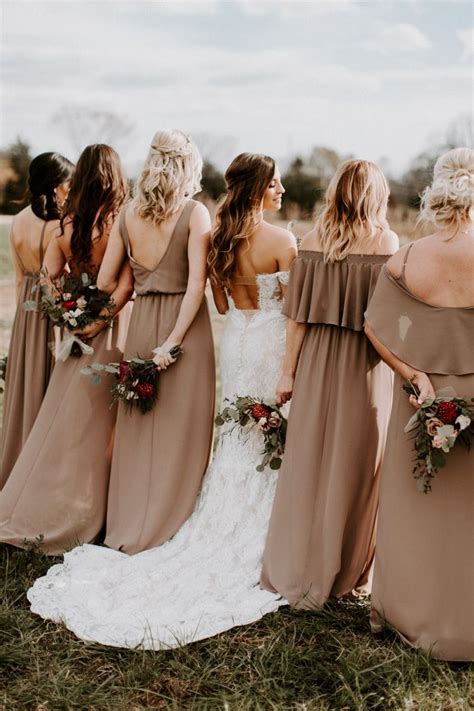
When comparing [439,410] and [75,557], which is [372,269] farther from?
[75,557]

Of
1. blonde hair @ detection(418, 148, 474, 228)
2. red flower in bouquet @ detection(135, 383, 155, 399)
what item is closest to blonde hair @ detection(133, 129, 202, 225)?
red flower in bouquet @ detection(135, 383, 155, 399)

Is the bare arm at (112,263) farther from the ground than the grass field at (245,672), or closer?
farther from the ground

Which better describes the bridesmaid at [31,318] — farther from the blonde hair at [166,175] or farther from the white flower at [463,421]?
the white flower at [463,421]

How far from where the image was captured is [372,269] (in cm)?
442

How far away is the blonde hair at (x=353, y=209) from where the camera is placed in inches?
173

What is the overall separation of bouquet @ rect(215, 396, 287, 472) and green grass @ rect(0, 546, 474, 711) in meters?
0.92

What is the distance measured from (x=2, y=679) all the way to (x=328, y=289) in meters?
2.46

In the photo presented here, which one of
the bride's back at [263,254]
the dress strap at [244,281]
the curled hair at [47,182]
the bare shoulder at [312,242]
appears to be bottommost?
the dress strap at [244,281]

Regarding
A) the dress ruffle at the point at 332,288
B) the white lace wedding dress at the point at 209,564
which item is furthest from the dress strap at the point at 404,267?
the white lace wedding dress at the point at 209,564

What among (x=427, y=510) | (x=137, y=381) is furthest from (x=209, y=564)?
(x=427, y=510)

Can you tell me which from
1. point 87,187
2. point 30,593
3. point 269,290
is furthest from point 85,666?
point 87,187

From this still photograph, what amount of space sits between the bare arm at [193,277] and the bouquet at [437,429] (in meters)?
1.64

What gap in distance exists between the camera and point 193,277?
5086mm

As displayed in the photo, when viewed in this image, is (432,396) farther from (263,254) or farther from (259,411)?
(263,254)
